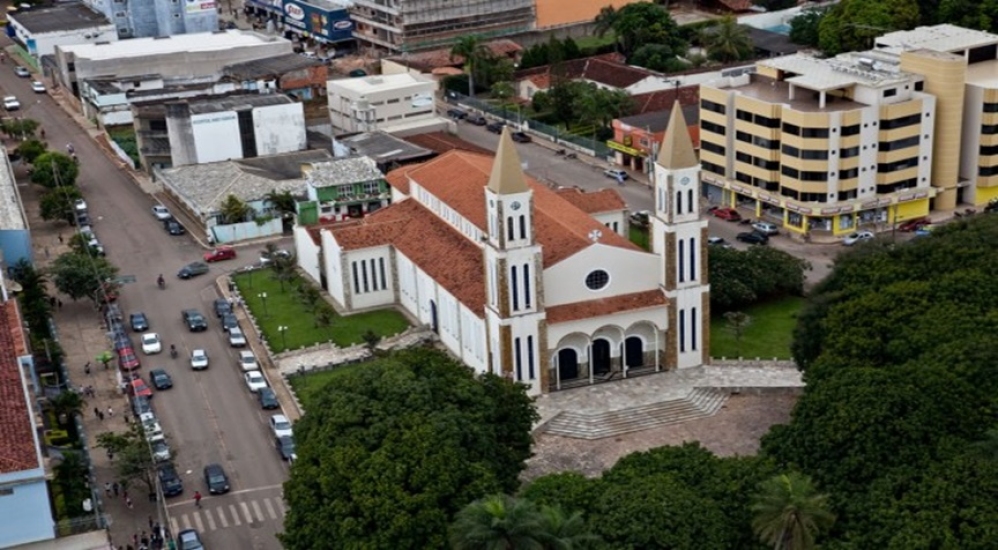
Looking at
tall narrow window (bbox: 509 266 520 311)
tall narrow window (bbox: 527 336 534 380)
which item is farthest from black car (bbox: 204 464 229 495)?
tall narrow window (bbox: 509 266 520 311)

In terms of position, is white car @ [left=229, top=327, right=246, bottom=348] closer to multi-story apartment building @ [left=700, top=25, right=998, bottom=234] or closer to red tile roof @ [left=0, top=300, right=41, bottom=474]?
red tile roof @ [left=0, top=300, right=41, bottom=474]

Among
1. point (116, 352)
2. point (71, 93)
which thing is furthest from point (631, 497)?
point (71, 93)

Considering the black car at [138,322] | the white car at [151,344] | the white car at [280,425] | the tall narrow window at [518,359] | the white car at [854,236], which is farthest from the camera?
the white car at [854,236]

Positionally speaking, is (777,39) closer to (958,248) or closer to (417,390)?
(958,248)

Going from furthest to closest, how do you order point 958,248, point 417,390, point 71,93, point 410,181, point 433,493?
point 71,93, point 410,181, point 958,248, point 417,390, point 433,493

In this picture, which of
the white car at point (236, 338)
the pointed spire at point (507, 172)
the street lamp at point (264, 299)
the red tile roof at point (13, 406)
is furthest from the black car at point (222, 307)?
the pointed spire at point (507, 172)

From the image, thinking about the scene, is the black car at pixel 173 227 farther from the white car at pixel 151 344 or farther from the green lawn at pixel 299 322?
the white car at pixel 151 344
